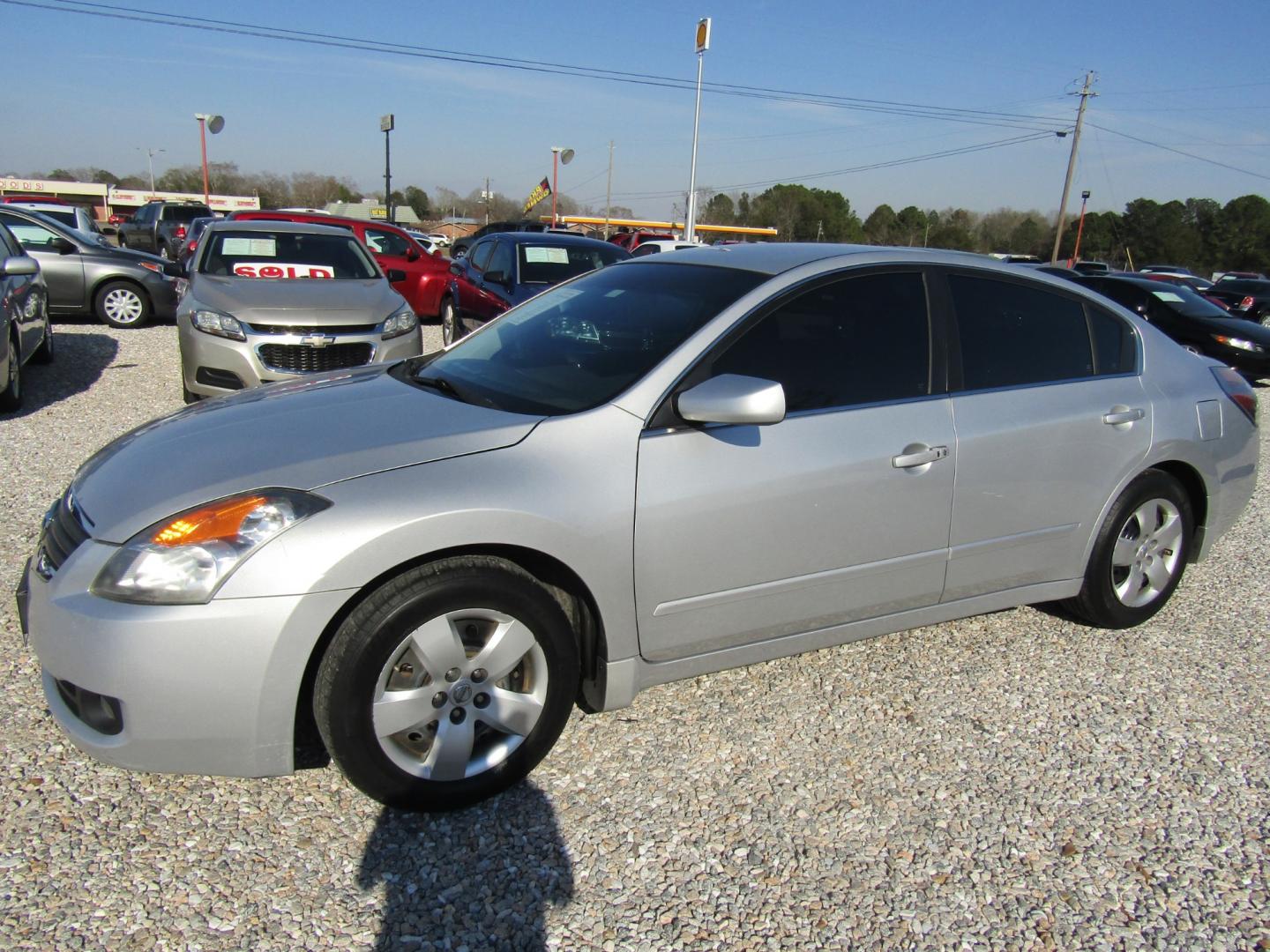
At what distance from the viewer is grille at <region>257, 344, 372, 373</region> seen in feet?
21.4

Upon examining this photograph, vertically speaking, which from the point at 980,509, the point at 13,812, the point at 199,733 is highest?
the point at 980,509

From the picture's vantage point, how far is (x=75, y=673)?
7.66 feet

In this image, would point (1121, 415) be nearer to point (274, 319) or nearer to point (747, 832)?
point (747, 832)

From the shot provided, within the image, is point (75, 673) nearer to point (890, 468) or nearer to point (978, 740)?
point (890, 468)

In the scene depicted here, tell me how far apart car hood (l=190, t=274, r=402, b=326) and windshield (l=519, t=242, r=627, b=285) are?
7.65 feet

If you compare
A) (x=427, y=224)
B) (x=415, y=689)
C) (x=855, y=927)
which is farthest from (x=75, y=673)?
(x=427, y=224)

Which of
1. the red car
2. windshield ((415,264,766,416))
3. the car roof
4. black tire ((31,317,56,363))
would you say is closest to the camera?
windshield ((415,264,766,416))

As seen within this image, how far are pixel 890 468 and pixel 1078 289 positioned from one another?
1.46 metres

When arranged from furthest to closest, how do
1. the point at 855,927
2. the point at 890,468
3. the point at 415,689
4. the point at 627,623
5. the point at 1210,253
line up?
1. the point at 1210,253
2. the point at 890,468
3. the point at 627,623
4. the point at 415,689
5. the point at 855,927

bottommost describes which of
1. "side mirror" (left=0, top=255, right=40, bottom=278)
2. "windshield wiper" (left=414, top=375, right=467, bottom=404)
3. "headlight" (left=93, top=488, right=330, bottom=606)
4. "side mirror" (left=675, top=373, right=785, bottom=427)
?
"headlight" (left=93, top=488, right=330, bottom=606)

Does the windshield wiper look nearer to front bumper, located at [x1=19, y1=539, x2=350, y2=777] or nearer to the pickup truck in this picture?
front bumper, located at [x1=19, y1=539, x2=350, y2=777]

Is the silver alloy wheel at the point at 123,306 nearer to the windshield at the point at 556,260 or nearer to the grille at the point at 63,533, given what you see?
the windshield at the point at 556,260

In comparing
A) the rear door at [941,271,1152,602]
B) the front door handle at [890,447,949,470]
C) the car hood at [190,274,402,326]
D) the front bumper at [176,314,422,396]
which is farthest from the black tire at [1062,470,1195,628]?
the car hood at [190,274,402,326]

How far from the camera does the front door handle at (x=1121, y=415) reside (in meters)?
3.65
